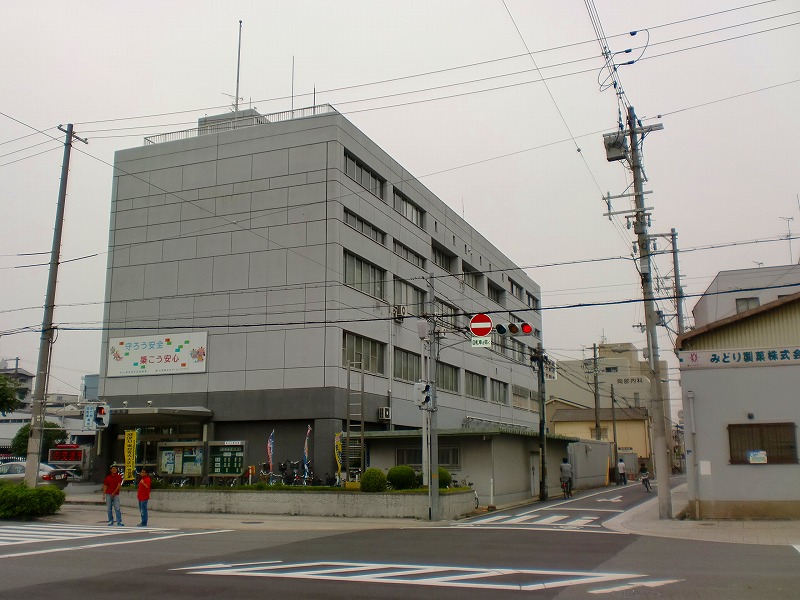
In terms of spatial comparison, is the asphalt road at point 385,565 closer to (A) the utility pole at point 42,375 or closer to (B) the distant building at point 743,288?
(A) the utility pole at point 42,375

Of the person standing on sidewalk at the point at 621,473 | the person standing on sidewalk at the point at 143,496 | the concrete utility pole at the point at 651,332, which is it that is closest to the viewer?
the person standing on sidewalk at the point at 143,496

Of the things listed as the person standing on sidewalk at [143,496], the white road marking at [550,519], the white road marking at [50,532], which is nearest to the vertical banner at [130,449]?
the white road marking at [50,532]

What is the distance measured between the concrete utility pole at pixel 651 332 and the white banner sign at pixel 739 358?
1.18 metres

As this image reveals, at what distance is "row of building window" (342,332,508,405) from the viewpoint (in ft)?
121

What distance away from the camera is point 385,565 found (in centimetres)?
1343

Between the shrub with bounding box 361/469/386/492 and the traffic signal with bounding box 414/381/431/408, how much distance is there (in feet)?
11.3

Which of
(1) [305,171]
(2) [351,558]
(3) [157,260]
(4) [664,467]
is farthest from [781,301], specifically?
(3) [157,260]

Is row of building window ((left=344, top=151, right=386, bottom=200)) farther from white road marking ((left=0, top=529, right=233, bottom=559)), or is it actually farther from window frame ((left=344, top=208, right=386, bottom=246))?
white road marking ((left=0, top=529, right=233, bottom=559))

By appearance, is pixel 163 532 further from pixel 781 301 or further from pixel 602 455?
pixel 602 455

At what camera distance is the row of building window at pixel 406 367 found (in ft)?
121

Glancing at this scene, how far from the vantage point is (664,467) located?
23.3m

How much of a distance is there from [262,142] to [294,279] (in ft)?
25.6

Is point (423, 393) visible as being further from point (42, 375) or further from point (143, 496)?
point (42, 375)

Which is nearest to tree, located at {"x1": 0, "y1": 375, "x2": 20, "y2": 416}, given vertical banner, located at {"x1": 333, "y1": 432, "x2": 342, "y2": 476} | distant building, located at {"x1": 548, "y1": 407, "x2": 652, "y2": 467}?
vertical banner, located at {"x1": 333, "y1": 432, "x2": 342, "y2": 476}
